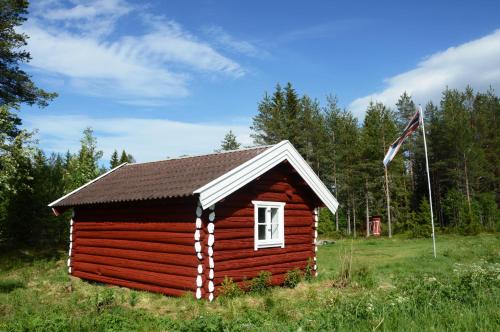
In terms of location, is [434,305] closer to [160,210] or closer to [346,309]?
[346,309]

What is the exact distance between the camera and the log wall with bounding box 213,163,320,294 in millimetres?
11891

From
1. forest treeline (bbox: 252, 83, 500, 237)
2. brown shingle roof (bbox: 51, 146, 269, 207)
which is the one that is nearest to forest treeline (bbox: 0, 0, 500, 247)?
forest treeline (bbox: 252, 83, 500, 237)

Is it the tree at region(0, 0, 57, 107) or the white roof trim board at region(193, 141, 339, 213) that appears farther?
the tree at region(0, 0, 57, 107)

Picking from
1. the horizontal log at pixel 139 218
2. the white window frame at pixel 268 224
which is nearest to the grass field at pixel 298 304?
the white window frame at pixel 268 224

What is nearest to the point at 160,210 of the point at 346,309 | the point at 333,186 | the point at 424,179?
the point at 346,309

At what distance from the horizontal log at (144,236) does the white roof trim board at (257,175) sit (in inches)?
54.8

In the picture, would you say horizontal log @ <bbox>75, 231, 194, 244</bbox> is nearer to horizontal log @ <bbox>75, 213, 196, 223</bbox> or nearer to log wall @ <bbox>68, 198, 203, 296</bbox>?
log wall @ <bbox>68, 198, 203, 296</bbox>

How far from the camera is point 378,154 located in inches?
1688

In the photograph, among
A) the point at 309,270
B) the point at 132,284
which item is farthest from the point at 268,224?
the point at 132,284

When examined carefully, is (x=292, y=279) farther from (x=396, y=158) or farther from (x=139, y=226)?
(x=396, y=158)

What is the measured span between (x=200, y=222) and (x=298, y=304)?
3.18 metres

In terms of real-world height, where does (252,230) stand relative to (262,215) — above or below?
below

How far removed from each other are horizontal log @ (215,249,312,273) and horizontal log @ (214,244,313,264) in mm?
94

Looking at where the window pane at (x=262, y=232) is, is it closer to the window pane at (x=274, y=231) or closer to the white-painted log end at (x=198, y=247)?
the window pane at (x=274, y=231)
